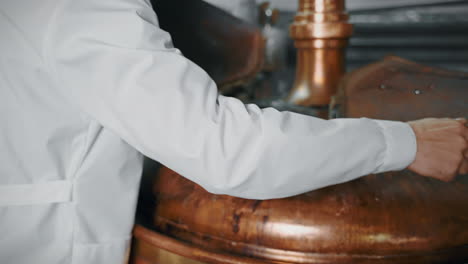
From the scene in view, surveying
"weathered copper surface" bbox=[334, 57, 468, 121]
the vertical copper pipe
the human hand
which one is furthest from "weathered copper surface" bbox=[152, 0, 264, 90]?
the human hand

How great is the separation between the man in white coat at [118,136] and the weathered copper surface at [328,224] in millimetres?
33

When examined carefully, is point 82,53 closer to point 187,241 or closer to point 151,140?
point 151,140

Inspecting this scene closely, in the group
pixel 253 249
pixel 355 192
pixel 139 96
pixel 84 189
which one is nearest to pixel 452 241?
pixel 355 192

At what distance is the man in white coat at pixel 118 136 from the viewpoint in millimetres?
771

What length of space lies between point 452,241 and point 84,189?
2.23 feet

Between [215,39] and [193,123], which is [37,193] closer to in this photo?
[193,123]

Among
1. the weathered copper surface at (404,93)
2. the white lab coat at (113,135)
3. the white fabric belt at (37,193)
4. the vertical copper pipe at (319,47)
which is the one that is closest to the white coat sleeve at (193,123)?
the white lab coat at (113,135)

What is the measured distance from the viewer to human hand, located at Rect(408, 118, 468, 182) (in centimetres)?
81

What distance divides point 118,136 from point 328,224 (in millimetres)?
440

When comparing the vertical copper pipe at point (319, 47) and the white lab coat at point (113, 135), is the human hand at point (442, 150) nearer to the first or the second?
the white lab coat at point (113, 135)

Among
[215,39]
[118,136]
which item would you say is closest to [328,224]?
[118,136]

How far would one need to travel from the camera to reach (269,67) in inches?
107

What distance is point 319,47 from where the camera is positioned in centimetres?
157

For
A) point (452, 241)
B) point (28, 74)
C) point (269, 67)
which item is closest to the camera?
point (452, 241)
